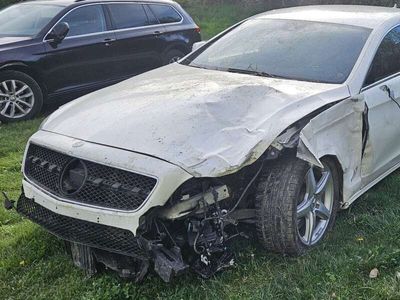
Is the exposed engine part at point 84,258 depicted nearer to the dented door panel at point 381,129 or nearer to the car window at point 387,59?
the dented door panel at point 381,129

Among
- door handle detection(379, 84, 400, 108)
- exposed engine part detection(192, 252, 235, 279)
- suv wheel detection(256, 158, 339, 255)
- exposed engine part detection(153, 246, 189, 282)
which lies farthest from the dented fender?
exposed engine part detection(153, 246, 189, 282)

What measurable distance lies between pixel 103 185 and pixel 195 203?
54 cm

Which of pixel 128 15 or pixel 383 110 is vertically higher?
pixel 383 110

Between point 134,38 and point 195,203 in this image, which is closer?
point 195,203

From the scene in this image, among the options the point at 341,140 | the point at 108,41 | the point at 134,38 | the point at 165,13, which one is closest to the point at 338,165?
the point at 341,140

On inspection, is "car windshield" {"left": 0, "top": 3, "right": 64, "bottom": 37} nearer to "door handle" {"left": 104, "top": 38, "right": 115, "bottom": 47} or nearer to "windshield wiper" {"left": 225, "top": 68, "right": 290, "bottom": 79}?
"door handle" {"left": 104, "top": 38, "right": 115, "bottom": 47}

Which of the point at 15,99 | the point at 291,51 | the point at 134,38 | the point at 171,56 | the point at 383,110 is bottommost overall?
the point at 171,56

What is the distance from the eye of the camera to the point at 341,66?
4.15m

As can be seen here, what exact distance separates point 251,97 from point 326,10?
6.14ft

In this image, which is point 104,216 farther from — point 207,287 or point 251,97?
point 251,97

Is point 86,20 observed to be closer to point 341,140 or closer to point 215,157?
point 341,140

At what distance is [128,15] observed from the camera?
8.18m

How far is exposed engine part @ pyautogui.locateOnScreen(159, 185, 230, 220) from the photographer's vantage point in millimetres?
3082

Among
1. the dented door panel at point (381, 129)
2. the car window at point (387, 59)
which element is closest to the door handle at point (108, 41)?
the car window at point (387, 59)
